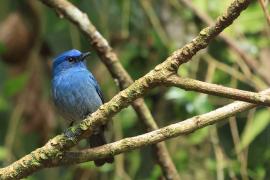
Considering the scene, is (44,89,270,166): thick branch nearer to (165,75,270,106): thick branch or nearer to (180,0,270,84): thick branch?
(165,75,270,106): thick branch

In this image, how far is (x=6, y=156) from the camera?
4551 mm

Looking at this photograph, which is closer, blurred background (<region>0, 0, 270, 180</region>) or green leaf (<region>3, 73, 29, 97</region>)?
blurred background (<region>0, 0, 270, 180</region>)

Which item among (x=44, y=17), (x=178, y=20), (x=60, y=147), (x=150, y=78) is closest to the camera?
(x=150, y=78)

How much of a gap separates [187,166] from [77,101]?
1.24 metres

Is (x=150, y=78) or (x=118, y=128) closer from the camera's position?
(x=150, y=78)

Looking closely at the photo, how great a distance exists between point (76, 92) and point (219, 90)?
1461 millimetres

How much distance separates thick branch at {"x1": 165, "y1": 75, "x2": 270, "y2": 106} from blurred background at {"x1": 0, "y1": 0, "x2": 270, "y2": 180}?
158 cm

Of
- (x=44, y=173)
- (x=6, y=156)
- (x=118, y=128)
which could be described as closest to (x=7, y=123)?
(x=44, y=173)

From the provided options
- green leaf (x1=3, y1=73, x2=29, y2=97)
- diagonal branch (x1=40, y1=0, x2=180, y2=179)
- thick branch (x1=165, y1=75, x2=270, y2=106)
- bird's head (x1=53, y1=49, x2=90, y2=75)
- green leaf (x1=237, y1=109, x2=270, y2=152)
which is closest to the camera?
thick branch (x1=165, y1=75, x2=270, y2=106)

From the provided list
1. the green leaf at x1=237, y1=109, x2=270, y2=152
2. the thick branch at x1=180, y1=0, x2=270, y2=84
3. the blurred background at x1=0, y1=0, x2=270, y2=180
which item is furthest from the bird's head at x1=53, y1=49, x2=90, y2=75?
the green leaf at x1=237, y1=109, x2=270, y2=152

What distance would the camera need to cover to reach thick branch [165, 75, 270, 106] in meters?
2.44

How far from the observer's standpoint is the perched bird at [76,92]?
3707 millimetres

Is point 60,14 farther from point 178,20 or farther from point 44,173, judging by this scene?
point 44,173

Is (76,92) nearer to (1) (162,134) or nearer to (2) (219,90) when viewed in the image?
(1) (162,134)
